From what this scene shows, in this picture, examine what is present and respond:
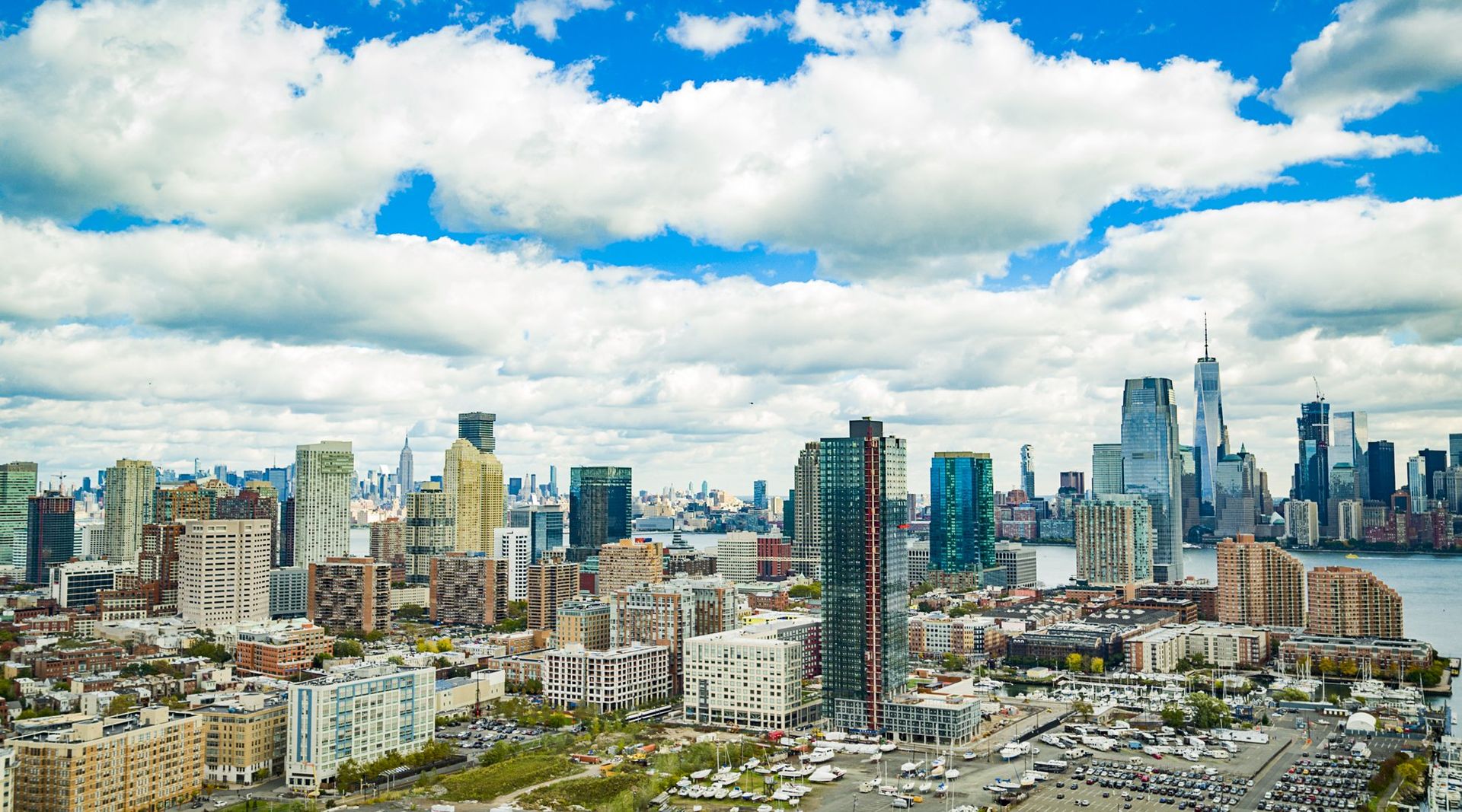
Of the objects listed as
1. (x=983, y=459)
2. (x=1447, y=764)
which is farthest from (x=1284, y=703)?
(x=983, y=459)

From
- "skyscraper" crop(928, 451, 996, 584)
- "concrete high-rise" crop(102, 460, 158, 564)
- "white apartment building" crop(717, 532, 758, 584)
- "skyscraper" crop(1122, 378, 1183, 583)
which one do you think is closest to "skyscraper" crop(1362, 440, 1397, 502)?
"skyscraper" crop(1122, 378, 1183, 583)

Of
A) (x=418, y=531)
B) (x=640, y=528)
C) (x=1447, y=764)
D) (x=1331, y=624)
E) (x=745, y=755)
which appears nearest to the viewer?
(x=1447, y=764)

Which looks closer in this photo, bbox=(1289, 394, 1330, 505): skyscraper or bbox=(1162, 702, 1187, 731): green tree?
bbox=(1162, 702, 1187, 731): green tree

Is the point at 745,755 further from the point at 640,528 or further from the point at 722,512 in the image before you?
the point at 722,512

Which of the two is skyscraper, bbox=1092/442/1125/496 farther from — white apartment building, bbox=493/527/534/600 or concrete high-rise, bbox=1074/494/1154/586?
white apartment building, bbox=493/527/534/600

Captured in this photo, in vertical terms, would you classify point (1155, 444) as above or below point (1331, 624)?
above

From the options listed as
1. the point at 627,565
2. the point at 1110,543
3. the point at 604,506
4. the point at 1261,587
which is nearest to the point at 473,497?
the point at 604,506
